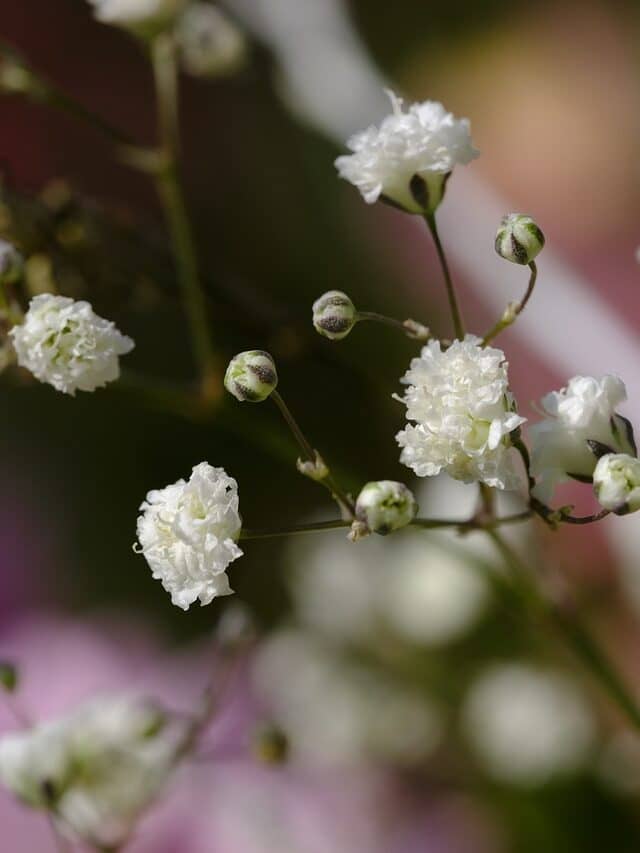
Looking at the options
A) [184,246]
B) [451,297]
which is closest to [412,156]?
[451,297]

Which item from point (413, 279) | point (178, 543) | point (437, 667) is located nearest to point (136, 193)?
point (413, 279)

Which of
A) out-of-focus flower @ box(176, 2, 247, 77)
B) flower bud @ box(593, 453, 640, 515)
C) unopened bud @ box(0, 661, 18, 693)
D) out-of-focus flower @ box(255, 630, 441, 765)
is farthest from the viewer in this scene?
out-of-focus flower @ box(255, 630, 441, 765)

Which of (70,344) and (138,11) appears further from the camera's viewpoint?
(138,11)

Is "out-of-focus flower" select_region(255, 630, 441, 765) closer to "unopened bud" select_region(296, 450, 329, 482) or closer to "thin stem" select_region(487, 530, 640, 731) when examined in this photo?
"thin stem" select_region(487, 530, 640, 731)

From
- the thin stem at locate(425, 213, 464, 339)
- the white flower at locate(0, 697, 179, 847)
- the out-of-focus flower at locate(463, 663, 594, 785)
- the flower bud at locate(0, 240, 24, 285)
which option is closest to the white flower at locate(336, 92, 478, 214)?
the thin stem at locate(425, 213, 464, 339)

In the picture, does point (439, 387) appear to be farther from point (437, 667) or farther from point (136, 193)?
point (136, 193)

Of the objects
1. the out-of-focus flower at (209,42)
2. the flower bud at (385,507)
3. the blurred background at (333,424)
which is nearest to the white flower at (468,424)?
the flower bud at (385,507)

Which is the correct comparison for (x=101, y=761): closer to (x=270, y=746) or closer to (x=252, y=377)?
(x=270, y=746)
